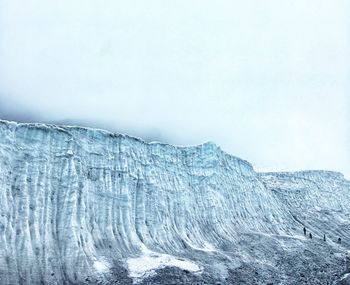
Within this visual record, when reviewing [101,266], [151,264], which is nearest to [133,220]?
[151,264]

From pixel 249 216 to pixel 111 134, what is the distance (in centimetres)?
3065

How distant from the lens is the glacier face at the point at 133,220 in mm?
48406

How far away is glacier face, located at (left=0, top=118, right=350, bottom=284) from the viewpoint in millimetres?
48406

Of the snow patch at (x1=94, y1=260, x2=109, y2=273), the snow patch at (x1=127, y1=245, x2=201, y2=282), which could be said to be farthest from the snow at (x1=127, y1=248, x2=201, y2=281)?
the snow patch at (x1=94, y1=260, x2=109, y2=273)

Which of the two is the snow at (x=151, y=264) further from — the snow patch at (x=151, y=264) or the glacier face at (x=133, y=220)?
the glacier face at (x=133, y=220)

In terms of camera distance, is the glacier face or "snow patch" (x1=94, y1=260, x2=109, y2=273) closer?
"snow patch" (x1=94, y1=260, x2=109, y2=273)

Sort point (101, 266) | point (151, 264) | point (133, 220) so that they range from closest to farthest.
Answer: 1. point (101, 266)
2. point (151, 264)
3. point (133, 220)

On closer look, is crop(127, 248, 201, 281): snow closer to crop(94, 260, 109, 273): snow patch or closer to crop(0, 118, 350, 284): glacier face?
crop(0, 118, 350, 284): glacier face

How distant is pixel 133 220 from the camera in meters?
61.2

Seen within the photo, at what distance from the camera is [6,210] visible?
165ft

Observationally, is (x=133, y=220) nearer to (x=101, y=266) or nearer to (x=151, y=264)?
(x=151, y=264)

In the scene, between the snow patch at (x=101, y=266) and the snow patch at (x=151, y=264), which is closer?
the snow patch at (x=101, y=266)

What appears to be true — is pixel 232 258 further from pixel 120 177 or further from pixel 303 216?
pixel 303 216

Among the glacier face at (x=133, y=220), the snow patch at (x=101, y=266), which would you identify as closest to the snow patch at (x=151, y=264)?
the glacier face at (x=133, y=220)
